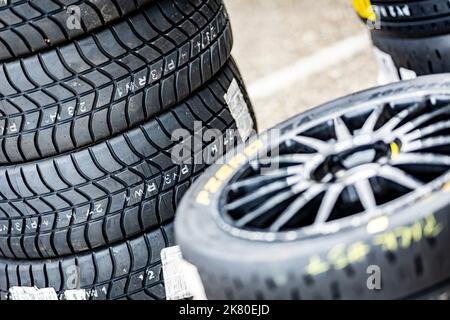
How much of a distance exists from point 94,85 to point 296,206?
0.91 meters

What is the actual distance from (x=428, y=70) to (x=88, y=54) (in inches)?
38.6

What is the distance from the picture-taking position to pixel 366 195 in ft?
5.42

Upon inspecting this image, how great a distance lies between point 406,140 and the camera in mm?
1818

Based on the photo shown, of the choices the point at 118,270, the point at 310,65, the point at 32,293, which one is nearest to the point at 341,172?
the point at 118,270

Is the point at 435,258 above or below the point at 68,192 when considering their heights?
below

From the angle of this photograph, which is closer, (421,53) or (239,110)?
(421,53)

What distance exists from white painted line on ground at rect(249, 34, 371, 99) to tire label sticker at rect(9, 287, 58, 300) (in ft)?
7.10

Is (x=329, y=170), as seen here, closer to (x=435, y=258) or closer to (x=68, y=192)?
(x=435, y=258)

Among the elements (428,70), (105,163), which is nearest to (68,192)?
(105,163)

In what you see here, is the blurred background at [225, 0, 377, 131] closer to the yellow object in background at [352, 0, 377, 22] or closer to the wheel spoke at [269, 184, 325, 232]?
the yellow object in background at [352, 0, 377, 22]

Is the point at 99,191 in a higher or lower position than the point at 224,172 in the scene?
higher

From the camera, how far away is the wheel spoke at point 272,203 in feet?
5.60

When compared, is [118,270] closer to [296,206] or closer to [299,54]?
[296,206]

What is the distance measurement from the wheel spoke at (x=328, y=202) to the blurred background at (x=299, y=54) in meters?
2.41
